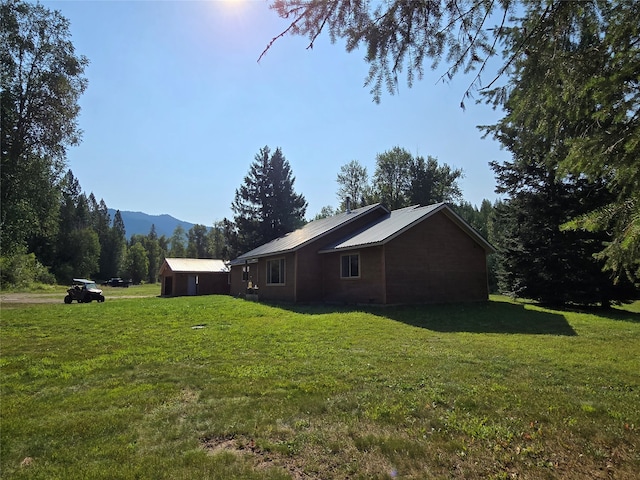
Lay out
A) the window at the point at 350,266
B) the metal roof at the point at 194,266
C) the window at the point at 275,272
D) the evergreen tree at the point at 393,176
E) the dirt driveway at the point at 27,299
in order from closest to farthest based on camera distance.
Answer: the window at the point at 350,266, the window at the point at 275,272, the dirt driveway at the point at 27,299, the metal roof at the point at 194,266, the evergreen tree at the point at 393,176

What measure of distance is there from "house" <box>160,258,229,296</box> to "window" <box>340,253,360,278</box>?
1979 cm

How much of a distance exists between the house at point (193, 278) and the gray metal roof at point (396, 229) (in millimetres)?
18893

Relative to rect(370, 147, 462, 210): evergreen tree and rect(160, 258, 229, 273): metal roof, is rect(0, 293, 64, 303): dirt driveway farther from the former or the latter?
rect(370, 147, 462, 210): evergreen tree

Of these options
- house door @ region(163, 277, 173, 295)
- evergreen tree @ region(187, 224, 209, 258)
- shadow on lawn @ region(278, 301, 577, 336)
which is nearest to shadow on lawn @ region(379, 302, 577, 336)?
shadow on lawn @ region(278, 301, 577, 336)

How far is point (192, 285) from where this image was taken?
114 ft

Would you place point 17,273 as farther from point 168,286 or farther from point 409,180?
point 409,180

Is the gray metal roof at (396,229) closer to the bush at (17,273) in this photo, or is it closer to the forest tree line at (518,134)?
the forest tree line at (518,134)

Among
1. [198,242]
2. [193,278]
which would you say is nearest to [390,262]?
[193,278]

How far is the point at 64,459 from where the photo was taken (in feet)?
10.4

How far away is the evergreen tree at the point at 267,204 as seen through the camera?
45156mm

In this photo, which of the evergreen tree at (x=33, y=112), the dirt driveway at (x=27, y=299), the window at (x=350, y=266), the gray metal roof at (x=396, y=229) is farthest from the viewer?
the dirt driveway at (x=27, y=299)

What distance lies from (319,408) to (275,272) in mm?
17790

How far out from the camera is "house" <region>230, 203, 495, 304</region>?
16344mm

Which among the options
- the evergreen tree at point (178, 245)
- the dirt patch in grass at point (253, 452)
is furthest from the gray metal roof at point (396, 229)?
the evergreen tree at point (178, 245)
